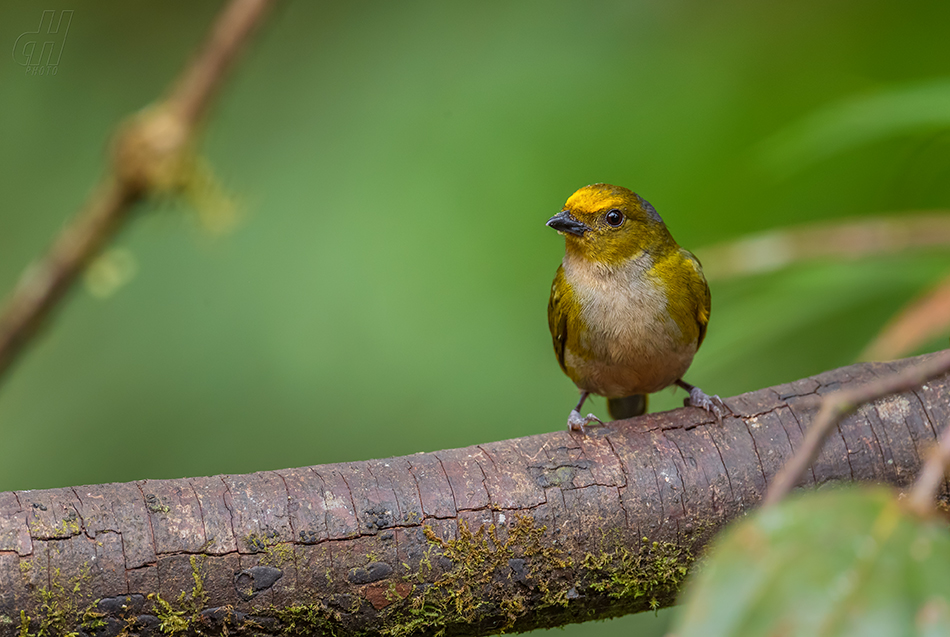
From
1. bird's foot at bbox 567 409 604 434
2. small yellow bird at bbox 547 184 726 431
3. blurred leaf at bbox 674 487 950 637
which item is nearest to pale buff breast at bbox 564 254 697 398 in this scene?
small yellow bird at bbox 547 184 726 431

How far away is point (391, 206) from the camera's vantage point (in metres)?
5.48

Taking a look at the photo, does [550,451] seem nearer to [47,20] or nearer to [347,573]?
[347,573]

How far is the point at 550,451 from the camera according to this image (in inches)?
94.8

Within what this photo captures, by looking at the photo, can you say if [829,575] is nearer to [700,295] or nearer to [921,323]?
[921,323]

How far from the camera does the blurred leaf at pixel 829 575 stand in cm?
92

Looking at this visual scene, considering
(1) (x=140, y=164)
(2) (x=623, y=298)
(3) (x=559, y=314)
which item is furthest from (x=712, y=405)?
(1) (x=140, y=164)

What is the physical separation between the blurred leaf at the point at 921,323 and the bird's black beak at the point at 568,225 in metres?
1.11

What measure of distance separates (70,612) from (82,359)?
A: 3927 mm

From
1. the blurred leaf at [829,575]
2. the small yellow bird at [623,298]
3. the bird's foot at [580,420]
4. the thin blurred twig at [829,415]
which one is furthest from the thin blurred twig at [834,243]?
the blurred leaf at [829,575]

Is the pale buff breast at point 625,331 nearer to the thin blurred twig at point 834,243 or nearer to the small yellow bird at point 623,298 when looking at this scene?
the small yellow bird at point 623,298

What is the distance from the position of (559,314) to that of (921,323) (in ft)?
4.19

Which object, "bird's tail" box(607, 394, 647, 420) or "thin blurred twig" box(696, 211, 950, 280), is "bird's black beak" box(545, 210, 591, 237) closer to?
"thin blurred twig" box(696, 211, 950, 280)

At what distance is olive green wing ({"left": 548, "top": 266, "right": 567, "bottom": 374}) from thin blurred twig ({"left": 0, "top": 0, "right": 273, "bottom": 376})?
1.61 metres

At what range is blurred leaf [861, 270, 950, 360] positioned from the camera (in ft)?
7.07
